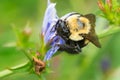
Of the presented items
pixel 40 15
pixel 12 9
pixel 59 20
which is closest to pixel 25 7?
pixel 12 9

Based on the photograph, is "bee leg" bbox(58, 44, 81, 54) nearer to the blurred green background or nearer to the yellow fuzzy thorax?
the yellow fuzzy thorax

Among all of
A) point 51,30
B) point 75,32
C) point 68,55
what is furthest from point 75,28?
point 68,55

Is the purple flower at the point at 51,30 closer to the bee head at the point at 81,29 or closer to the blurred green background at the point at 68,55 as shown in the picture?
the bee head at the point at 81,29

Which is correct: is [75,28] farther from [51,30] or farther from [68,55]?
[68,55]

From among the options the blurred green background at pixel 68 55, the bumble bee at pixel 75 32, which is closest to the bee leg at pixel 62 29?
the bumble bee at pixel 75 32

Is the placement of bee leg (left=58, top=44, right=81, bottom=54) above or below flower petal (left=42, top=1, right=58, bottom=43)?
below

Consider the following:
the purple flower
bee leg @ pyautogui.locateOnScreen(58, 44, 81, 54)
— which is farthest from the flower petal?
bee leg @ pyautogui.locateOnScreen(58, 44, 81, 54)
